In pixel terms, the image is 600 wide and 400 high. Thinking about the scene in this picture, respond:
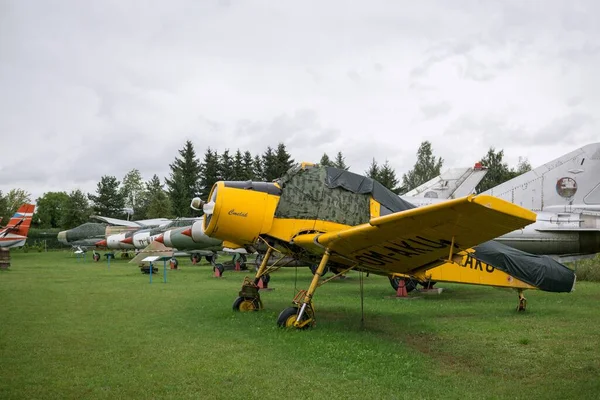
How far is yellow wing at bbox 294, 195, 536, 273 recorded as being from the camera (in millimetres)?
5359

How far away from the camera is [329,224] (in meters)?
8.86

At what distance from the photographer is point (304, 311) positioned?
803cm

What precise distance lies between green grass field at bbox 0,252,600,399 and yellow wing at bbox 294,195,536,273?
3.87ft

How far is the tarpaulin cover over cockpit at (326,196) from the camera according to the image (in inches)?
348

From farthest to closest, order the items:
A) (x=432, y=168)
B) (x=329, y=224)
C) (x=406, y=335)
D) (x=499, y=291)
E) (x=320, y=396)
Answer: (x=432, y=168) → (x=499, y=291) → (x=329, y=224) → (x=406, y=335) → (x=320, y=396)

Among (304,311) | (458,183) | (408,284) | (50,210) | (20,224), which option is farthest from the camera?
(50,210)

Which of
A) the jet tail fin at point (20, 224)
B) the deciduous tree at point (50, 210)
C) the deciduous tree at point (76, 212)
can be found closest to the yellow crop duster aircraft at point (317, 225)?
the jet tail fin at point (20, 224)

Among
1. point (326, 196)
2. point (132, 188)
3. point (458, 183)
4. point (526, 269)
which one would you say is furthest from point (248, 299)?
point (132, 188)

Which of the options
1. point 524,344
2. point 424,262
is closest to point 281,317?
point 424,262

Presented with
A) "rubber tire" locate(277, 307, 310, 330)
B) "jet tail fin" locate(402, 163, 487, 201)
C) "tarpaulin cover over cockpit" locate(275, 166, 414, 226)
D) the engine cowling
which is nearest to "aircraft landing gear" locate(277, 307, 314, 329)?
"rubber tire" locate(277, 307, 310, 330)

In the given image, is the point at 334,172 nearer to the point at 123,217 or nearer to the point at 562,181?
the point at 562,181

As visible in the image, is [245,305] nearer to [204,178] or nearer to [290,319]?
[290,319]

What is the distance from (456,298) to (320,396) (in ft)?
30.3

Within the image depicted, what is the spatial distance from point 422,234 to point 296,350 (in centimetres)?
224
